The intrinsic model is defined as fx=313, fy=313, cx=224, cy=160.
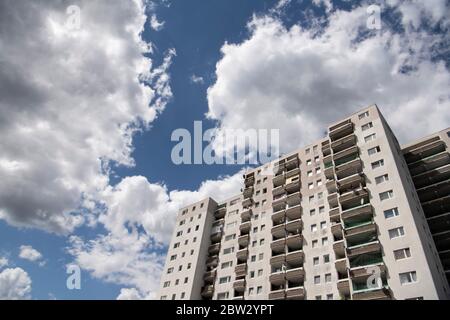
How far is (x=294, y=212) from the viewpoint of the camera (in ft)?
183

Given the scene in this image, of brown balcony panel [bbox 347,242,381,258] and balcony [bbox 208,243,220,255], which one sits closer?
brown balcony panel [bbox 347,242,381,258]

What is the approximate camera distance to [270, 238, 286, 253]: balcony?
52.8 meters

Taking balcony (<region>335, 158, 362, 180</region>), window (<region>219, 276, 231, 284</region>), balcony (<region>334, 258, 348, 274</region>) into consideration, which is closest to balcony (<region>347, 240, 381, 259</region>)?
balcony (<region>334, 258, 348, 274</region>)

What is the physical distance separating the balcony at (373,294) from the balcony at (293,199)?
21177 mm

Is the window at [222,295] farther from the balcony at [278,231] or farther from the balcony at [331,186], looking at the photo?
the balcony at [331,186]

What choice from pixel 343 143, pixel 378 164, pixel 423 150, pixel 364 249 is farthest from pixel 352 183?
pixel 423 150

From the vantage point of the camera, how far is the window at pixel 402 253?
36.7 metres

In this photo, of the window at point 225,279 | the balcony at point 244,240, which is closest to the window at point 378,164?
the balcony at point 244,240

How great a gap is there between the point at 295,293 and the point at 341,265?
8083 mm

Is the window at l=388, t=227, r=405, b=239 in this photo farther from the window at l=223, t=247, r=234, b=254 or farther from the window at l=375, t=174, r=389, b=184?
the window at l=223, t=247, r=234, b=254

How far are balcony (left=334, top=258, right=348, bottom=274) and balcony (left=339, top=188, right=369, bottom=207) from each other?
8.97 meters

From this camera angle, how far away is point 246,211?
64188mm

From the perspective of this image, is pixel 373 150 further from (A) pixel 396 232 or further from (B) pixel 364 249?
(B) pixel 364 249
